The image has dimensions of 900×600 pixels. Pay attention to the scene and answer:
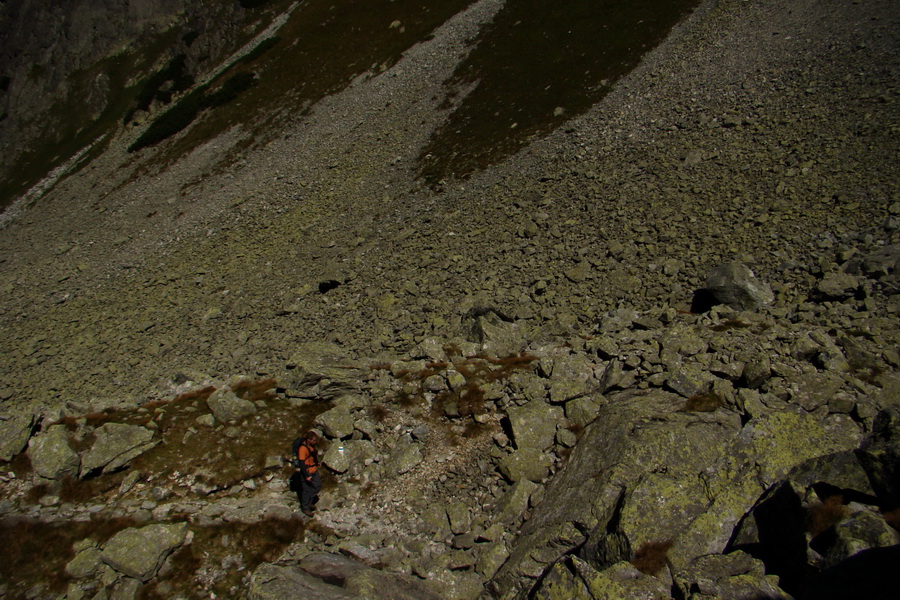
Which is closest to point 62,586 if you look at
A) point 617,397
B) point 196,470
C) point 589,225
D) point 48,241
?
point 196,470

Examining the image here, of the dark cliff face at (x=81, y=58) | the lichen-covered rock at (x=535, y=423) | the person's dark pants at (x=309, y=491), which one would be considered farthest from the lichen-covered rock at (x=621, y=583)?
the dark cliff face at (x=81, y=58)

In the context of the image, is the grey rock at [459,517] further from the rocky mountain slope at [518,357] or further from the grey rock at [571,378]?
the grey rock at [571,378]

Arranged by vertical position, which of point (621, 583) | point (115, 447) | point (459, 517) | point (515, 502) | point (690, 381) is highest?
point (115, 447)

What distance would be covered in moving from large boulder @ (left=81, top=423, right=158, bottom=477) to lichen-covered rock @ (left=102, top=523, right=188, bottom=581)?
3.25m

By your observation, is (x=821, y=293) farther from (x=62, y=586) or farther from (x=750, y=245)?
(x=62, y=586)

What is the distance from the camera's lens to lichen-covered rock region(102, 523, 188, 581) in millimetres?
11133

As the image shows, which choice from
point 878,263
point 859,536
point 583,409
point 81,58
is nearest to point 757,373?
point 583,409

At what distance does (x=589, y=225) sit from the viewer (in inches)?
917

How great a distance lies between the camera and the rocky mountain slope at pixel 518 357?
995 centimetres

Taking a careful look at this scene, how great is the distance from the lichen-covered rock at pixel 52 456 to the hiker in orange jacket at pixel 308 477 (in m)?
7.46

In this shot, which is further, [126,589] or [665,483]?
[126,589]

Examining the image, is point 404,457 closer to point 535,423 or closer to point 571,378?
point 535,423

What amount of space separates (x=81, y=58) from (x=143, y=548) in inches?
3902

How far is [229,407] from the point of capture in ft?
52.4
